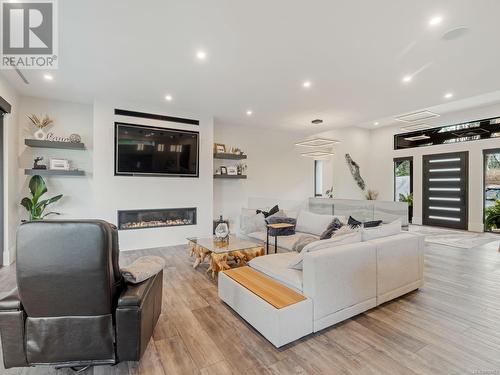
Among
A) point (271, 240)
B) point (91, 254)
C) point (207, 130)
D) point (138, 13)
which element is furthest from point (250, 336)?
point (207, 130)

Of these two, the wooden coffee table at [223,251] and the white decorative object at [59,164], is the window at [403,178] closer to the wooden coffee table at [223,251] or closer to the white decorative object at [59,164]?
the wooden coffee table at [223,251]

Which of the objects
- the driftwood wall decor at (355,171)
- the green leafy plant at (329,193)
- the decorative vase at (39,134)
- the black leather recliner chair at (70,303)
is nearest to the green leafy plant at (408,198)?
the driftwood wall decor at (355,171)

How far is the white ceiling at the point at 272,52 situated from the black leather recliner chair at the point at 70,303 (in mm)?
2152

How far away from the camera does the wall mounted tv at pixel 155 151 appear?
16.0 ft

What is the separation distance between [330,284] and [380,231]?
1.03 meters

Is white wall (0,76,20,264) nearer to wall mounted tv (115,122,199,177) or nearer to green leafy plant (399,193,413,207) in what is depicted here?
wall mounted tv (115,122,199,177)

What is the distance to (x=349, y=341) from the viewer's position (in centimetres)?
204

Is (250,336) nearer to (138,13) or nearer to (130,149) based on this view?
(138,13)

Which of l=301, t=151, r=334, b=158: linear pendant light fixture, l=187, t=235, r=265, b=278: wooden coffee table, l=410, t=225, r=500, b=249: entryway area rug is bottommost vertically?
l=410, t=225, r=500, b=249: entryway area rug

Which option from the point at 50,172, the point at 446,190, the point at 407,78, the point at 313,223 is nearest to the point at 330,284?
the point at 313,223

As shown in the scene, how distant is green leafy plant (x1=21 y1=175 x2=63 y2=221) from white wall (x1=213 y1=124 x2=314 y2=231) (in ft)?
11.3

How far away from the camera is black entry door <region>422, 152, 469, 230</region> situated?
23.4 ft

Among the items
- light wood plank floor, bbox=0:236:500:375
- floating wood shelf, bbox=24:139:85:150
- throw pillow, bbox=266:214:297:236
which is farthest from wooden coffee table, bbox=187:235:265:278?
floating wood shelf, bbox=24:139:85:150

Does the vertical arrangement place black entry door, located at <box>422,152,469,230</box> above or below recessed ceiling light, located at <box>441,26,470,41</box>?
below
